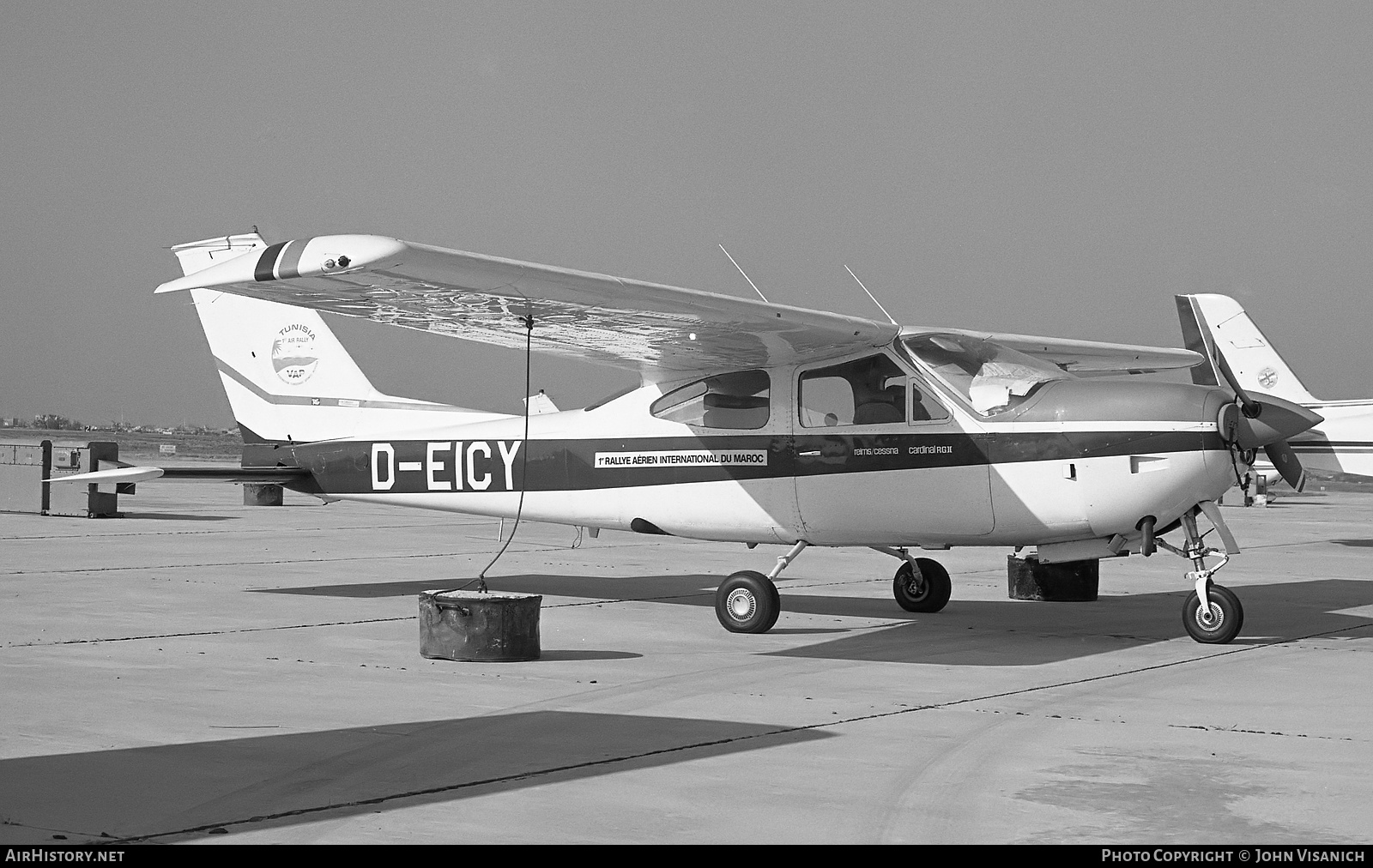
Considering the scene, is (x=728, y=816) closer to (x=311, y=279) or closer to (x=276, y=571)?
(x=311, y=279)

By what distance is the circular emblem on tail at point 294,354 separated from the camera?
43.3 feet

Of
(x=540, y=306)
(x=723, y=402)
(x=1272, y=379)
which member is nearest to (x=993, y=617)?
(x=723, y=402)

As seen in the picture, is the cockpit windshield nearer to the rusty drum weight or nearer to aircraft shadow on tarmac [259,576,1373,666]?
aircraft shadow on tarmac [259,576,1373,666]

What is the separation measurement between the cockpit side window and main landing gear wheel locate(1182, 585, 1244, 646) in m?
2.45

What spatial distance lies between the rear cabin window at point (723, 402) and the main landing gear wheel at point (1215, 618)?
3372mm

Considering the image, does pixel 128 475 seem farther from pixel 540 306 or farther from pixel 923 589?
pixel 923 589

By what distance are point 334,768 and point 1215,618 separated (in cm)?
670

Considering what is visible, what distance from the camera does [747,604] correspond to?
10.5 meters

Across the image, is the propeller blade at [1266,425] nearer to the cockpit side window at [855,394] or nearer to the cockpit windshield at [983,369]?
the cockpit windshield at [983,369]

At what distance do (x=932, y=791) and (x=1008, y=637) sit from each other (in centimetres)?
545

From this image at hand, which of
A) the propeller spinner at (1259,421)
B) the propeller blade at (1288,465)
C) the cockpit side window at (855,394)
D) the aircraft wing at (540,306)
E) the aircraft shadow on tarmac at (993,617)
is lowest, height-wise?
the aircraft shadow on tarmac at (993,617)

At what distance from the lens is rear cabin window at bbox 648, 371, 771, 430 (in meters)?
11.0

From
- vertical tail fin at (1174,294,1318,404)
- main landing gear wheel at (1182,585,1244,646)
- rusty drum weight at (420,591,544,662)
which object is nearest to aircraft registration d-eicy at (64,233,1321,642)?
main landing gear wheel at (1182,585,1244,646)

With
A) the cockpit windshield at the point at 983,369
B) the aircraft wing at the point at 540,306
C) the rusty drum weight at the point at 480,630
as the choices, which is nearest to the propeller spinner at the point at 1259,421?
the cockpit windshield at the point at 983,369
